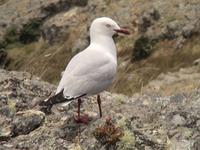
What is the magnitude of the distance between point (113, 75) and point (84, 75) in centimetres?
69

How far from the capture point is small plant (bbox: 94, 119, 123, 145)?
1061cm

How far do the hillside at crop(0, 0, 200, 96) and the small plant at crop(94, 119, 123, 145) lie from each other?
38.8m

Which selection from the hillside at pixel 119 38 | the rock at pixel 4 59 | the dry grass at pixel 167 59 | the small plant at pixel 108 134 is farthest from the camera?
the hillside at pixel 119 38

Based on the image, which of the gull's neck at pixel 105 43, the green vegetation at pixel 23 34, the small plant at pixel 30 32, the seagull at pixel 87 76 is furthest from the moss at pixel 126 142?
the small plant at pixel 30 32

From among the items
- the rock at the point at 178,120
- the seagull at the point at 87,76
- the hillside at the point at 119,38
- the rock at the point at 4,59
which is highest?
the seagull at the point at 87,76

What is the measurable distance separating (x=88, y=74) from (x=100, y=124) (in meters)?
1.07

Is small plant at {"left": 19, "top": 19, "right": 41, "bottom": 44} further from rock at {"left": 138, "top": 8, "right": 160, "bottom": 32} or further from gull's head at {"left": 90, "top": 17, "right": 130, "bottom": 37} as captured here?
gull's head at {"left": 90, "top": 17, "right": 130, "bottom": 37}

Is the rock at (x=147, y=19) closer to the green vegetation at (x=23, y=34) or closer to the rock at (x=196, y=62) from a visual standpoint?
the rock at (x=196, y=62)

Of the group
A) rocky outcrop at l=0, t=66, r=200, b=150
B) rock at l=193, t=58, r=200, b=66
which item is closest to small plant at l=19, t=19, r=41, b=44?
rock at l=193, t=58, r=200, b=66

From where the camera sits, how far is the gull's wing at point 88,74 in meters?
11.2

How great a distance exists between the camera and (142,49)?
7312 cm

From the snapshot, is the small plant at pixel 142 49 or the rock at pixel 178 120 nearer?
the rock at pixel 178 120

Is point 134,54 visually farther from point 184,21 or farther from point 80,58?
point 80,58

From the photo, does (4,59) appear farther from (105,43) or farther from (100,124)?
(100,124)
